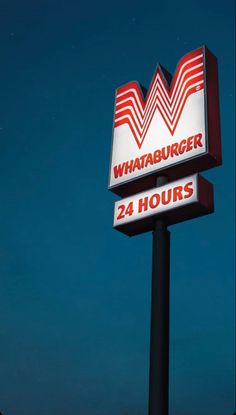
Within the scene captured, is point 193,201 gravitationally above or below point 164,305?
above

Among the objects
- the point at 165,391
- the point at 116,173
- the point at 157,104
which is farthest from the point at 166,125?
the point at 165,391

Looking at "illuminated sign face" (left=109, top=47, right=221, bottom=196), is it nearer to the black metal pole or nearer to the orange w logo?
the orange w logo

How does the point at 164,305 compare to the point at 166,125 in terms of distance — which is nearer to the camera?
the point at 164,305

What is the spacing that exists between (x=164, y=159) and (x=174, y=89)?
184 cm

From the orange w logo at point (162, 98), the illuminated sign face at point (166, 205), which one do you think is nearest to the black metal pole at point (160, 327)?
the illuminated sign face at point (166, 205)

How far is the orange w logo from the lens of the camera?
12281mm

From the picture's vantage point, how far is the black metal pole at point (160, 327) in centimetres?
974

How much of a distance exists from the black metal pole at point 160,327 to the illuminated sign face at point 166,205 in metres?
0.30

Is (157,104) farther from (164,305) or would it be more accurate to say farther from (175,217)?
(164,305)

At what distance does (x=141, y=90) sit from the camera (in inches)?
532

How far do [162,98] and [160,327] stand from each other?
531cm

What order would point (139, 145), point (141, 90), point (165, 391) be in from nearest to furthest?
1. point (165, 391)
2. point (139, 145)
3. point (141, 90)

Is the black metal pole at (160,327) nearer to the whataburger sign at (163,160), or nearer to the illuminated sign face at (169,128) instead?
the whataburger sign at (163,160)

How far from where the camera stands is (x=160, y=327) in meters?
10.2
